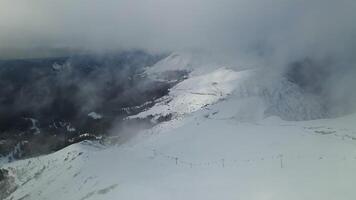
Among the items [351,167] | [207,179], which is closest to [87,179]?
[207,179]

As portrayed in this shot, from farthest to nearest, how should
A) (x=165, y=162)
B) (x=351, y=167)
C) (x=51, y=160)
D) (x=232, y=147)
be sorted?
(x=51, y=160)
(x=232, y=147)
(x=165, y=162)
(x=351, y=167)

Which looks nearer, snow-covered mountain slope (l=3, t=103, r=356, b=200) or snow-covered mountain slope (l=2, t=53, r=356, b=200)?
snow-covered mountain slope (l=2, t=53, r=356, b=200)

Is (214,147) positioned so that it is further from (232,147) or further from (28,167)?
(28,167)

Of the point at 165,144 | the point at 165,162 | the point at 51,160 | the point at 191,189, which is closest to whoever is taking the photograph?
the point at 191,189

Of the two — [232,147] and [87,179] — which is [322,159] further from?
[87,179]

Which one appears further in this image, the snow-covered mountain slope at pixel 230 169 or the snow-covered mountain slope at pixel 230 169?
the snow-covered mountain slope at pixel 230 169

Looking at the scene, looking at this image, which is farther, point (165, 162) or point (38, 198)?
point (38, 198)

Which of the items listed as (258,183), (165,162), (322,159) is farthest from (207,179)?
(165,162)

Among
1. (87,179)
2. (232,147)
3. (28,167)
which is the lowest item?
(28,167)

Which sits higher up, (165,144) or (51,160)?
(165,144)
